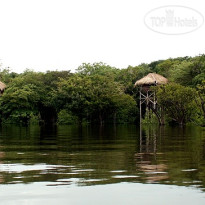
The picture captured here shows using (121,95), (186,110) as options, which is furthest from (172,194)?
(121,95)

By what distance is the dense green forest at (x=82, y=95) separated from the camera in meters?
48.3

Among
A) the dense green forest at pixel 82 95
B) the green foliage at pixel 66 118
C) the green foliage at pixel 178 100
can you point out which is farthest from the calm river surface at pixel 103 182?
the green foliage at pixel 66 118

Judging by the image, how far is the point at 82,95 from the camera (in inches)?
1919

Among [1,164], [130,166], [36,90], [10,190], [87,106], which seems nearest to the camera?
[10,190]

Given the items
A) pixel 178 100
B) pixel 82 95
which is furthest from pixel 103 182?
pixel 82 95

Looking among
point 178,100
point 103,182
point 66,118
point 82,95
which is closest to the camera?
point 103,182

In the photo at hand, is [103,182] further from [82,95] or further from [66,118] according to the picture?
[66,118]

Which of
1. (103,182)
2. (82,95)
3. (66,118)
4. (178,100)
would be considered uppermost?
(82,95)

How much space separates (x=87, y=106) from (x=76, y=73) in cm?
857

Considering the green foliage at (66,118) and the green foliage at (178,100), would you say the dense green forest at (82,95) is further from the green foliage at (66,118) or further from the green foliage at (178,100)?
the green foliage at (178,100)

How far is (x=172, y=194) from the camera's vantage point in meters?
5.00

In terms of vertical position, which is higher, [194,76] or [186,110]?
[194,76]

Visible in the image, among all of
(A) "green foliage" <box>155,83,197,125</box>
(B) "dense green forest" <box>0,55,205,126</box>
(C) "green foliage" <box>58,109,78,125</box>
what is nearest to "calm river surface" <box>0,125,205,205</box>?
(A) "green foliage" <box>155,83,197,125</box>

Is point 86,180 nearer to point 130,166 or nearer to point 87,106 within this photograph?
point 130,166
